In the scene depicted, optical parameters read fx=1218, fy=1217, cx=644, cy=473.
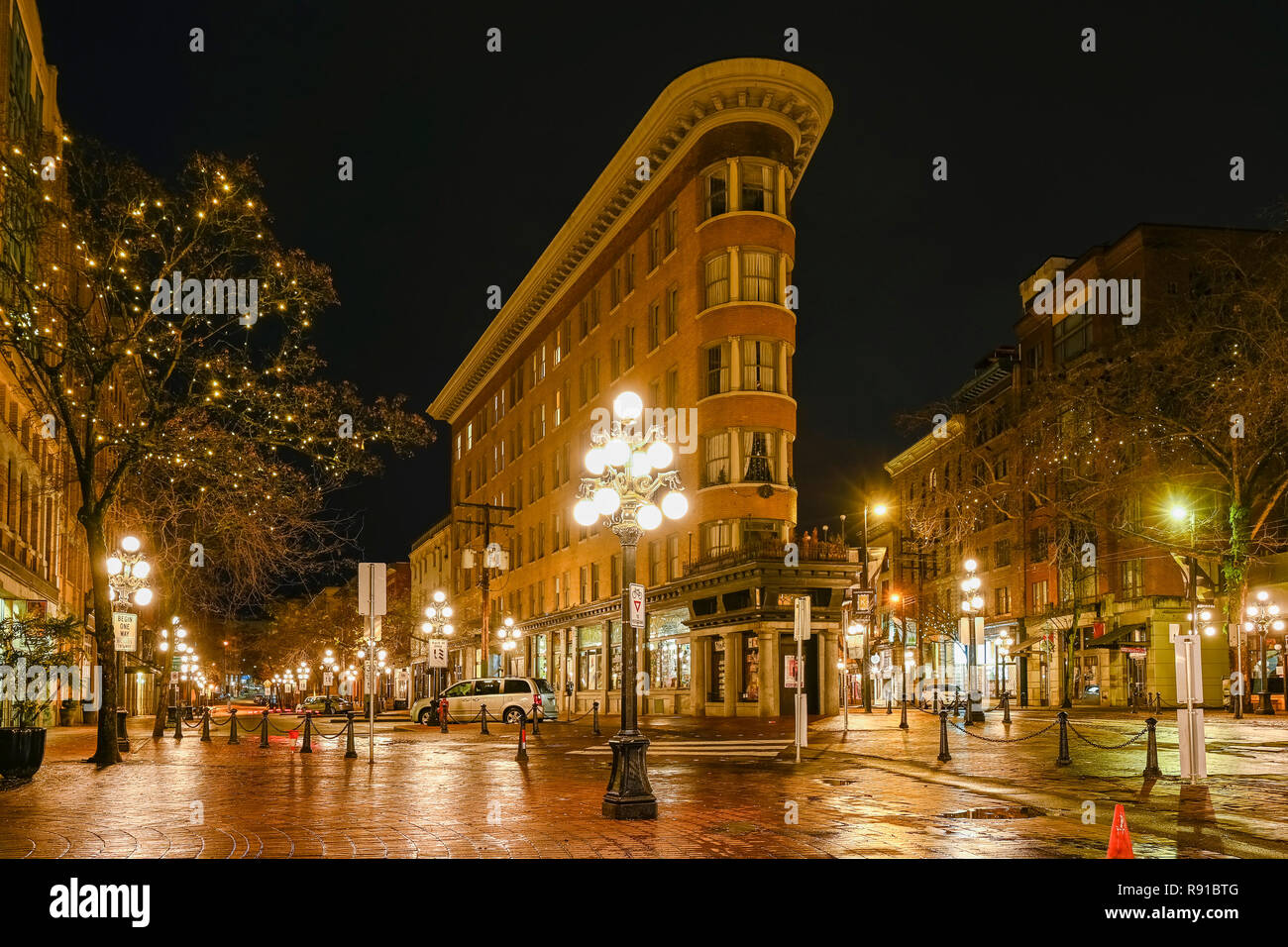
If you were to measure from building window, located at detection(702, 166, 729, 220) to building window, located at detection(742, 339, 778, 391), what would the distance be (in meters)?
4.92

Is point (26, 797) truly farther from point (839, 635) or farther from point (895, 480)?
point (895, 480)

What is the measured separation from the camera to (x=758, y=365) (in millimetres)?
43062

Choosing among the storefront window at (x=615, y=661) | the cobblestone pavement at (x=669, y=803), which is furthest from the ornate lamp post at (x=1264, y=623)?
the storefront window at (x=615, y=661)

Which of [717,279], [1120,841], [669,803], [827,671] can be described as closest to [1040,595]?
[827,671]

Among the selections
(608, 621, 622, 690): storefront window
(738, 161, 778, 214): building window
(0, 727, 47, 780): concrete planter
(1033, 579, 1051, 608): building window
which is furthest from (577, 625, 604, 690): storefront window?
(0, 727, 47, 780): concrete planter

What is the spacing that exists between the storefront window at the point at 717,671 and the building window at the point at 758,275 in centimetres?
1224

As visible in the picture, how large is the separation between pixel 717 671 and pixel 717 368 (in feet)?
35.6

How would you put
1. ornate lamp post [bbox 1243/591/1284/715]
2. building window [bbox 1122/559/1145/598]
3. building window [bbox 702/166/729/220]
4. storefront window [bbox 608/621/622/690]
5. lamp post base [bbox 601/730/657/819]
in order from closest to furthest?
lamp post base [bbox 601/730/657/819] → ornate lamp post [bbox 1243/591/1284/715] → building window [bbox 702/166/729/220] → storefront window [bbox 608/621/622/690] → building window [bbox 1122/559/1145/598]

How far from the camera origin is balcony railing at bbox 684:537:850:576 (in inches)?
1606

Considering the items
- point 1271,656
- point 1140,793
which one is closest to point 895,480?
point 1271,656

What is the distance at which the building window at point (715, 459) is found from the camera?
43156 mm

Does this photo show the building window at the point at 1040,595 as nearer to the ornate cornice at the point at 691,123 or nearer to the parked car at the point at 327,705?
the ornate cornice at the point at 691,123

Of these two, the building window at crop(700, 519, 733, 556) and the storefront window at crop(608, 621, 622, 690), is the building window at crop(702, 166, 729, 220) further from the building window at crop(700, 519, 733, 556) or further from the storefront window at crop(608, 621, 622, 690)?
the storefront window at crop(608, 621, 622, 690)

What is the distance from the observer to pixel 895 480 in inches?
3472
